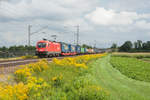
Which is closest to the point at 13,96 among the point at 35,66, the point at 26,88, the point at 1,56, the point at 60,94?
the point at 26,88

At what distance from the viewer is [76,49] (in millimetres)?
58281

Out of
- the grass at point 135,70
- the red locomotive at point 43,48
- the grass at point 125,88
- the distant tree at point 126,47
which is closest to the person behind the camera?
the grass at point 125,88

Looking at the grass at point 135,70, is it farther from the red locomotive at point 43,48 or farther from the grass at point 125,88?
the red locomotive at point 43,48

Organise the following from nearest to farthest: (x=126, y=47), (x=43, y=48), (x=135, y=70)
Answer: (x=135, y=70) → (x=43, y=48) → (x=126, y=47)

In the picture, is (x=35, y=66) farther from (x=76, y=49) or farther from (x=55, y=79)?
(x=76, y=49)

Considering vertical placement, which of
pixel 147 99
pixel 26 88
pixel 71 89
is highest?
pixel 26 88

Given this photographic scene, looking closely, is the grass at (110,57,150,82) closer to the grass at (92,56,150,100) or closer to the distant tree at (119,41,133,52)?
the grass at (92,56,150,100)

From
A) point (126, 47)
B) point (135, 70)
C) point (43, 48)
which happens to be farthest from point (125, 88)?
point (126, 47)

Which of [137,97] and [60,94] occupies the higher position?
[60,94]

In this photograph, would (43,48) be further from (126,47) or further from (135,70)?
(126,47)

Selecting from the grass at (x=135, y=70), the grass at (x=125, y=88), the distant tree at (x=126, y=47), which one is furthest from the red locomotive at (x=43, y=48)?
the distant tree at (x=126, y=47)

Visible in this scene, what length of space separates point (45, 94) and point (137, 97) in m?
5.39

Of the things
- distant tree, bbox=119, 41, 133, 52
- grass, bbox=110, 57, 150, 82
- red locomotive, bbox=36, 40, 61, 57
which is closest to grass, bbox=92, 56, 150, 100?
grass, bbox=110, 57, 150, 82

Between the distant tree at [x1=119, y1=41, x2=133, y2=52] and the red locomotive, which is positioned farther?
the distant tree at [x1=119, y1=41, x2=133, y2=52]
